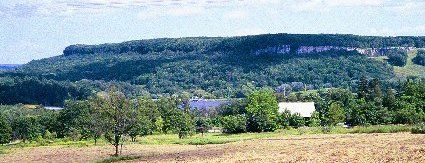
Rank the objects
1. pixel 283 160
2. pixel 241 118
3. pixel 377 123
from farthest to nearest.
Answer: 1. pixel 241 118
2. pixel 377 123
3. pixel 283 160

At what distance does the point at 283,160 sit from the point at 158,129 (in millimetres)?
72059

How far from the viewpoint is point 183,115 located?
107500 mm

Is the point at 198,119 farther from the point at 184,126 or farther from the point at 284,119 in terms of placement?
the point at 284,119

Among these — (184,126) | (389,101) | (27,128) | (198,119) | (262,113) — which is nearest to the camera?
(262,113)

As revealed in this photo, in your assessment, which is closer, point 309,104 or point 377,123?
point 377,123

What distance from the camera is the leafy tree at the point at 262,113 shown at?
100 m

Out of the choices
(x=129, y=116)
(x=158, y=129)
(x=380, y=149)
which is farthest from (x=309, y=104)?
(x=380, y=149)

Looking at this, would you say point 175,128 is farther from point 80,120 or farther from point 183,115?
point 80,120

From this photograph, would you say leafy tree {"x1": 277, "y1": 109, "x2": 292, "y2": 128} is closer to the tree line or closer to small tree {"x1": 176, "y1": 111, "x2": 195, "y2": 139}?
the tree line

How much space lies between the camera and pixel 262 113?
331 feet

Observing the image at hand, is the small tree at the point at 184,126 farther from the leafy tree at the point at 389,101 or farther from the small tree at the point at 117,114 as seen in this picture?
the leafy tree at the point at 389,101

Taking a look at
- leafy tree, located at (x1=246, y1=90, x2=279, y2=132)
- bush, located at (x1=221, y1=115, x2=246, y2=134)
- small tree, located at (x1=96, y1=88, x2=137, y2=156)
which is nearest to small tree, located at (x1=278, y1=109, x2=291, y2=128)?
leafy tree, located at (x1=246, y1=90, x2=279, y2=132)

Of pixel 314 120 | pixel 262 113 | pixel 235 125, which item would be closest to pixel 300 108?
pixel 314 120

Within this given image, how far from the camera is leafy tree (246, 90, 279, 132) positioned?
100 meters
